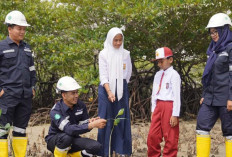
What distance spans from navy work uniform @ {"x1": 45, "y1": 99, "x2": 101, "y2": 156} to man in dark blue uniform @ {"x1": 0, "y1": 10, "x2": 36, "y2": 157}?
0.45 metres

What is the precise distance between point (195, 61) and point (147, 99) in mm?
1288

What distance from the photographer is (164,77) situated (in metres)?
5.29

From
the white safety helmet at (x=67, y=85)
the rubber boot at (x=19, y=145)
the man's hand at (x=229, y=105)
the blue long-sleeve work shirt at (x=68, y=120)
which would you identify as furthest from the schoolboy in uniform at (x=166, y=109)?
the rubber boot at (x=19, y=145)

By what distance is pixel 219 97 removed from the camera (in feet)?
16.0

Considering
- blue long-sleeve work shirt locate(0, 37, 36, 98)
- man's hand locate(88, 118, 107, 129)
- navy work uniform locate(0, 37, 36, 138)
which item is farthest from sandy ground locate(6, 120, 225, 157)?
man's hand locate(88, 118, 107, 129)

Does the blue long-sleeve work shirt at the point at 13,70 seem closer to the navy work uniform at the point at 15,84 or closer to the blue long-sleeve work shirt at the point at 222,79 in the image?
the navy work uniform at the point at 15,84

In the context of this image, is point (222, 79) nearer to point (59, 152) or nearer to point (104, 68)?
point (104, 68)

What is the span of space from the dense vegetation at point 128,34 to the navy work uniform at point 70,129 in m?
2.12

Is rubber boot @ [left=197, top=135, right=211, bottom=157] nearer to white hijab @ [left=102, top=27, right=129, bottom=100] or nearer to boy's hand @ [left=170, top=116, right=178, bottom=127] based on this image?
boy's hand @ [left=170, top=116, right=178, bottom=127]

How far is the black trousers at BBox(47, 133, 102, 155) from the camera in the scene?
16.1 feet

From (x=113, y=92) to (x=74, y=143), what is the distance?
788mm

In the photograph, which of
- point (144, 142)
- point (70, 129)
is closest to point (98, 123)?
point (70, 129)

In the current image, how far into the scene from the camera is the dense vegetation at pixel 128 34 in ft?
24.5

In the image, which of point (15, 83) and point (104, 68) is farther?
point (104, 68)
